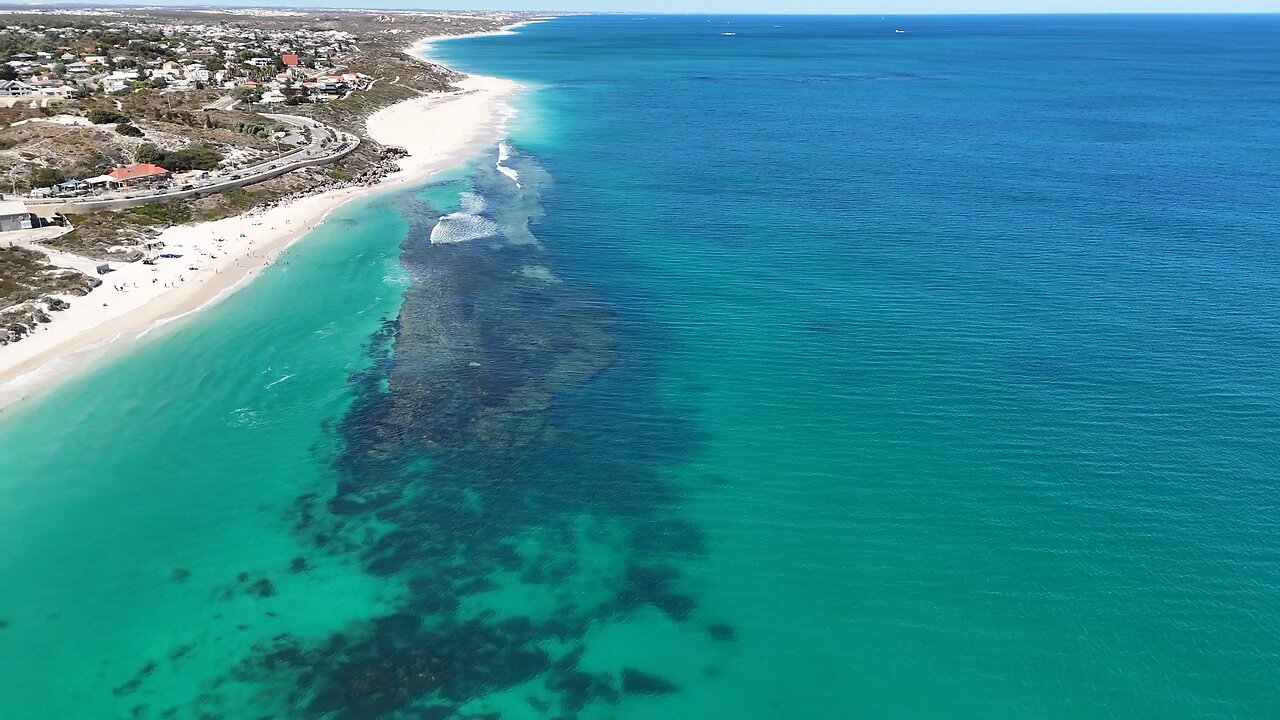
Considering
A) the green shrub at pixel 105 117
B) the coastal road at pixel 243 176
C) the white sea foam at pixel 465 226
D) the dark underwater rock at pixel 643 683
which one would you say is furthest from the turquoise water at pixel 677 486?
the green shrub at pixel 105 117

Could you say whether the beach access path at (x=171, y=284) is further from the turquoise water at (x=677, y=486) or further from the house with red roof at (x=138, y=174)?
the house with red roof at (x=138, y=174)

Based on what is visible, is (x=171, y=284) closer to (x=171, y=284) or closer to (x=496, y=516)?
(x=171, y=284)

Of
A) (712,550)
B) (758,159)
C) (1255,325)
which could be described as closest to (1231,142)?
(758,159)

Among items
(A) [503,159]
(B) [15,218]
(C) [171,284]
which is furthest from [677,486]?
(A) [503,159]

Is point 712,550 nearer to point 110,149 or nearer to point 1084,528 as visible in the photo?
point 1084,528

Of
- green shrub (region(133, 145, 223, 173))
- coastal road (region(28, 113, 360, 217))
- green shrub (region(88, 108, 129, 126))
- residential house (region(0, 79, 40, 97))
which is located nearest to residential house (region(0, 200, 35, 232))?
coastal road (region(28, 113, 360, 217))

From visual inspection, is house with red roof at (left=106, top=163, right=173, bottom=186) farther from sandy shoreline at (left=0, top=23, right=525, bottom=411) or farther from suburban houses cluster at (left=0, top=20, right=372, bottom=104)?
suburban houses cluster at (left=0, top=20, right=372, bottom=104)

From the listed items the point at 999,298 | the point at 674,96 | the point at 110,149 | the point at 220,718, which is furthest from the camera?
the point at 674,96
